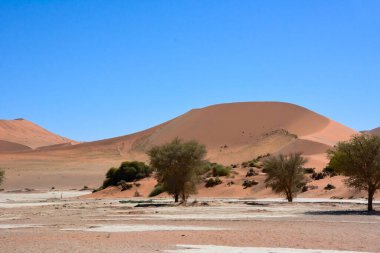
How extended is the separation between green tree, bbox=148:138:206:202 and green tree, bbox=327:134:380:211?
46.2ft

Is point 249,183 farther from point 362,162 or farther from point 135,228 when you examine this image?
point 135,228

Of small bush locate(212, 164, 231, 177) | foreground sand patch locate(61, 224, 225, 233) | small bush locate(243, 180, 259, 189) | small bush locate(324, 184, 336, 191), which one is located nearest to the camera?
foreground sand patch locate(61, 224, 225, 233)

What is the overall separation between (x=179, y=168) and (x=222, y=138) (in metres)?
64.7

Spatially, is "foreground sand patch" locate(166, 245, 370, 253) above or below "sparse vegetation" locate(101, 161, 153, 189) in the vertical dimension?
below

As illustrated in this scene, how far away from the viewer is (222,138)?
111m

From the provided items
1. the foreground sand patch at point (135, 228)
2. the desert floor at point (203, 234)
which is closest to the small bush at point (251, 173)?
the desert floor at point (203, 234)

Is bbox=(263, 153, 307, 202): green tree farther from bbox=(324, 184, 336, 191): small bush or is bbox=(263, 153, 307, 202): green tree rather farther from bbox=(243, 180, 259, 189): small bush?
bbox=(243, 180, 259, 189): small bush

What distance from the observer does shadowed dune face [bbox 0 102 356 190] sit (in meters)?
94.8

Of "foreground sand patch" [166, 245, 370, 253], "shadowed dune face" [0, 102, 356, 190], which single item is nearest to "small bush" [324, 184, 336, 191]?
"shadowed dune face" [0, 102, 356, 190]

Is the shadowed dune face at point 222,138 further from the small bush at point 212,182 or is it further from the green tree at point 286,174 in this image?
the green tree at point 286,174

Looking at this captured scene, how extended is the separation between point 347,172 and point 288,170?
1079 cm

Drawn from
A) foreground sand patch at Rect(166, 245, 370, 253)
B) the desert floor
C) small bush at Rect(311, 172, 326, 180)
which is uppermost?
small bush at Rect(311, 172, 326, 180)

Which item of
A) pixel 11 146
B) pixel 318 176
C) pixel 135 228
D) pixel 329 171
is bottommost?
pixel 135 228

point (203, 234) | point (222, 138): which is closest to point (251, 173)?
point (203, 234)
